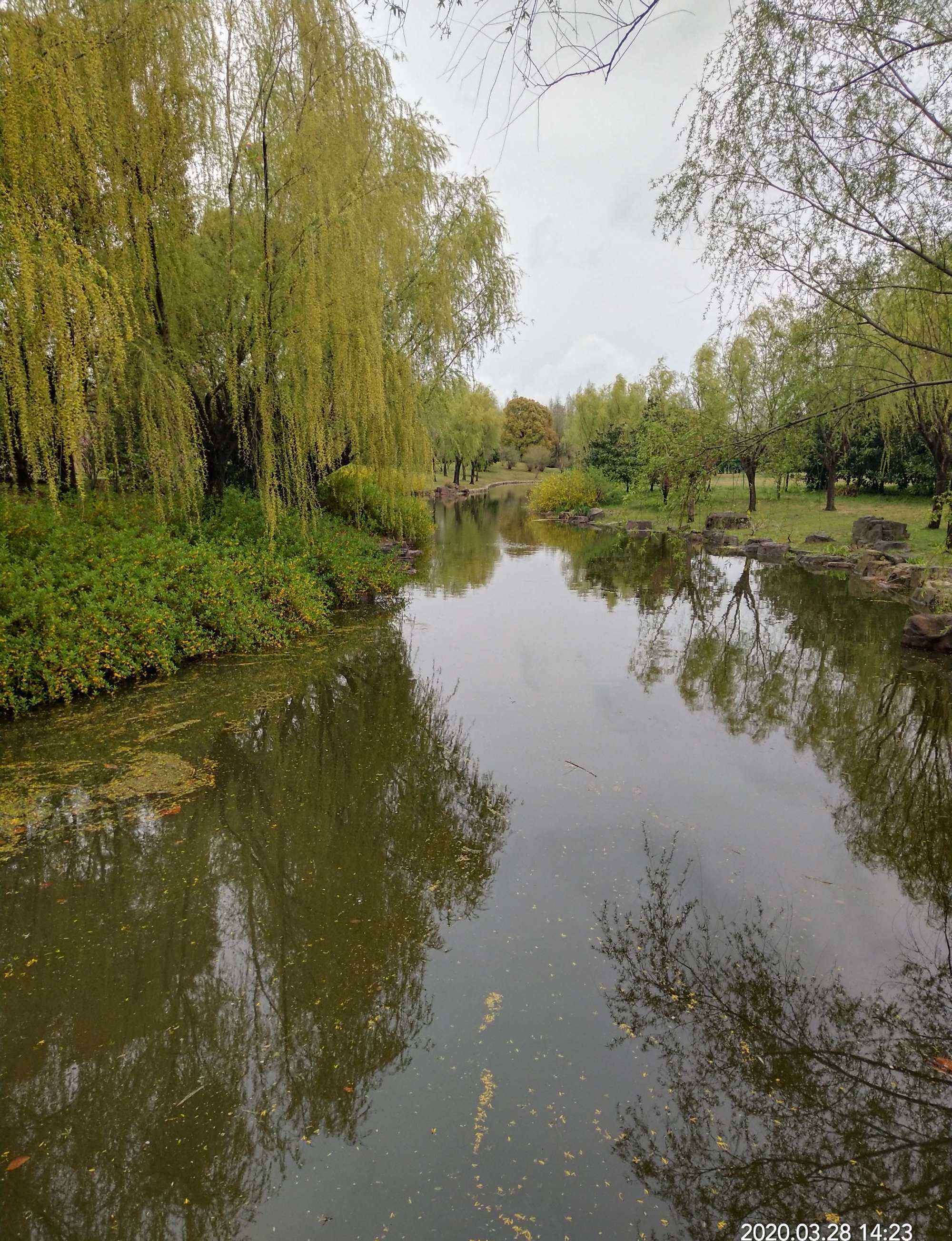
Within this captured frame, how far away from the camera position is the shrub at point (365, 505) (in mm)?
12141

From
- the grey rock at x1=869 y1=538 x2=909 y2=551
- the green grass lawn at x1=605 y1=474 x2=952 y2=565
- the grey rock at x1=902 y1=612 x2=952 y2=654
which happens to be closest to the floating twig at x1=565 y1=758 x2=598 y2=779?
the grey rock at x1=902 y1=612 x2=952 y2=654

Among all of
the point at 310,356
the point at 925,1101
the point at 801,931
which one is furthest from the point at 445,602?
the point at 925,1101

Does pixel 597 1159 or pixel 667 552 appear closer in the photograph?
pixel 597 1159

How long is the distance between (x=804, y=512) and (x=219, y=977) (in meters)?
24.7

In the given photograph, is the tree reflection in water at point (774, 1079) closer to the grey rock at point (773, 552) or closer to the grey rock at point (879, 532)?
the grey rock at point (879, 532)

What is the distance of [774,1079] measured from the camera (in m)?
2.58

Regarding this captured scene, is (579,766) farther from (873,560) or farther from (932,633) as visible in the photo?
(873,560)

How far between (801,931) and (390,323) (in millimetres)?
9363

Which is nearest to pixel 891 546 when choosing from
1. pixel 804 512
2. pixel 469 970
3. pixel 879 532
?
pixel 879 532

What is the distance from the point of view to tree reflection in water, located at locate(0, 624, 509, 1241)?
2191 mm

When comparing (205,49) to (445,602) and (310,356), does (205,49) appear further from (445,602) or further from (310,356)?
(445,602)

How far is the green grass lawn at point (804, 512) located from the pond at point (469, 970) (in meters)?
10.7

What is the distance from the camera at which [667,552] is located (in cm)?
1900

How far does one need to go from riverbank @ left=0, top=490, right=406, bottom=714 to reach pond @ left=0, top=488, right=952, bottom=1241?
0.42 meters
